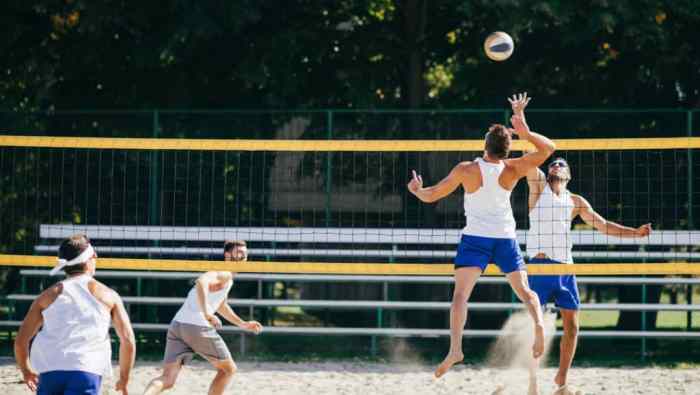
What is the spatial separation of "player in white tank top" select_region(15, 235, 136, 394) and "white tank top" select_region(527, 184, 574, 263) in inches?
163

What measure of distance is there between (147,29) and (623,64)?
620cm

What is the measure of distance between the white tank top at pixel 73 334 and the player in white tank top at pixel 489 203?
2.64m

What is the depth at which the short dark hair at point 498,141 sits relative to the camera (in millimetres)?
7398

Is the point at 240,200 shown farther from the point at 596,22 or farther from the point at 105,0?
the point at 596,22

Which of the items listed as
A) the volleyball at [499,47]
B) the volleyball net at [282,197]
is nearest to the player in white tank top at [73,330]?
the volleyball at [499,47]

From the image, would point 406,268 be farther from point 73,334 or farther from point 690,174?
point 690,174

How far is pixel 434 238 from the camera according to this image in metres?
11.7

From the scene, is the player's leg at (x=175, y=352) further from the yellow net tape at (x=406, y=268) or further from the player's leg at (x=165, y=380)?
the yellow net tape at (x=406, y=268)

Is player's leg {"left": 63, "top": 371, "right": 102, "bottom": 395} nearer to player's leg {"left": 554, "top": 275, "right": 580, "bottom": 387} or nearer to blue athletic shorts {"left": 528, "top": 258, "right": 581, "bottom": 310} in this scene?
blue athletic shorts {"left": 528, "top": 258, "right": 581, "bottom": 310}

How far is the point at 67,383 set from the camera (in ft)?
18.0

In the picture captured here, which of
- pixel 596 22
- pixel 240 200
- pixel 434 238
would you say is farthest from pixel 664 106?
pixel 240 200

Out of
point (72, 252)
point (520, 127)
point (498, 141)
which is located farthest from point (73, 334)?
point (520, 127)

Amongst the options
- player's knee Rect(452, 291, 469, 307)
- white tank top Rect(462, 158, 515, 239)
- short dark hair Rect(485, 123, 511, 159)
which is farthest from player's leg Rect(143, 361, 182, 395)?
short dark hair Rect(485, 123, 511, 159)

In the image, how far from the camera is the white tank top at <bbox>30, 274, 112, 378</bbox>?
5.50 metres
